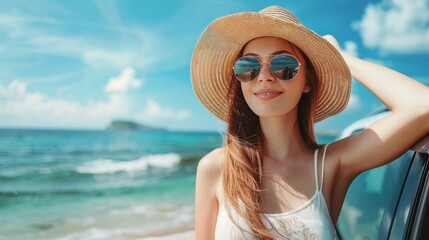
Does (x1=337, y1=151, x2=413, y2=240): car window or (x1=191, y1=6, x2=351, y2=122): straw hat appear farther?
(x1=191, y1=6, x2=351, y2=122): straw hat

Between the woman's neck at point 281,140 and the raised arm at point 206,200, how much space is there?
0.30m

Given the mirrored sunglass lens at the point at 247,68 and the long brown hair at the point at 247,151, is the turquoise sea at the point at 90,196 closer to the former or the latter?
the long brown hair at the point at 247,151

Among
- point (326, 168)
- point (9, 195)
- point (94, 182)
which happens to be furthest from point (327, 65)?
point (94, 182)

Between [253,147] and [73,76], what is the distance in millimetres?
68933

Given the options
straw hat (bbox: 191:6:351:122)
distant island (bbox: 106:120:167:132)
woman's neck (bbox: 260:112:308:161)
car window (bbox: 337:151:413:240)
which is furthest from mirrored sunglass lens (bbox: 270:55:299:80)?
distant island (bbox: 106:120:167:132)

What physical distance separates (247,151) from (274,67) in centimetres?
41

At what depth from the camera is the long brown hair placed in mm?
1792

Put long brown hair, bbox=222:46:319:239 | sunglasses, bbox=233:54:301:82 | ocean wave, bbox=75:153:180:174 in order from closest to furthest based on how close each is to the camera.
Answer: long brown hair, bbox=222:46:319:239, sunglasses, bbox=233:54:301:82, ocean wave, bbox=75:153:180:174

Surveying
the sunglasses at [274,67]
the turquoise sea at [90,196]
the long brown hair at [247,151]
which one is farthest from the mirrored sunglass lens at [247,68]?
the turquoise sea at [90,196]

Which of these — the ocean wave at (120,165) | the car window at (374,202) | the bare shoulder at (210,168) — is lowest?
the car window at (374,202)

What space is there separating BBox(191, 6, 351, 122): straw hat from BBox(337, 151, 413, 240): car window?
0.44m

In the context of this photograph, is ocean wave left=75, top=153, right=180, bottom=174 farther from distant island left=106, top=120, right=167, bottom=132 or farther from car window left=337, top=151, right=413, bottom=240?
A: distant island left=106, top=120, right=167, bottom=132

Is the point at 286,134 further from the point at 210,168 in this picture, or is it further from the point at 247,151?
the point at 210,168

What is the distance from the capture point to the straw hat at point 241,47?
193 cm
